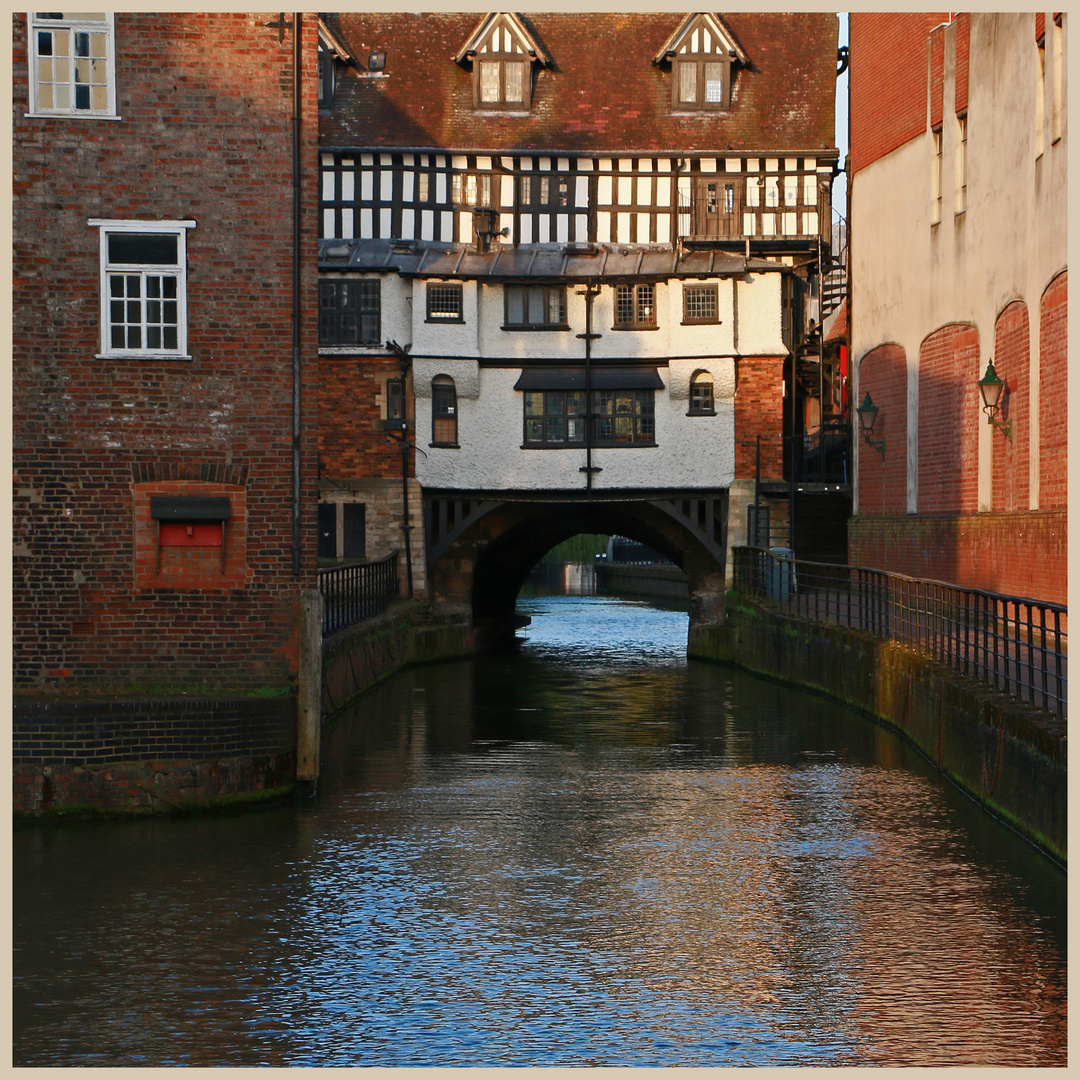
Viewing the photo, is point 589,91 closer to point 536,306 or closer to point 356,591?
point 536,306

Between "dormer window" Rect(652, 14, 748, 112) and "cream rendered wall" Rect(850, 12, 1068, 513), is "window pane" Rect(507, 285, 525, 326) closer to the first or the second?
"dormer window" Rect(652, 14, 748, 112)

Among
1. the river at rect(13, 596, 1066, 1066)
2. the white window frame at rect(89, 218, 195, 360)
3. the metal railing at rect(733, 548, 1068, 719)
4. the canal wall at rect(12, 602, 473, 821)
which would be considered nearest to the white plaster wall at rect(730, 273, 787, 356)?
the metal railing at rect(733, 548, 1068, 719)

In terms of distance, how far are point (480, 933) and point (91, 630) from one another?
588 cm

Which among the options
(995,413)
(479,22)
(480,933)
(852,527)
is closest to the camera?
(480,933)

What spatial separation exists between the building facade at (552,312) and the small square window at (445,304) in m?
0.04

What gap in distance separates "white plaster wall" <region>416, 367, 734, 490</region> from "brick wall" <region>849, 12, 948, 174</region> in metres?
5.61

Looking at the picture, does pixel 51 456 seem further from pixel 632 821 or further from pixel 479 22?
pixel 479 22

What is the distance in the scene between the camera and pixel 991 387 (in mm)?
21453

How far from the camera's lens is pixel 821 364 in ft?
109

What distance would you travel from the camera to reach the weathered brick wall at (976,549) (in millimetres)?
19312

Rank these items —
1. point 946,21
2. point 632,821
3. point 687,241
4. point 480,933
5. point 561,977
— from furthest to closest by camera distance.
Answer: point 687,241
point 946,21
point 632,821
point 480,933
point 561,977

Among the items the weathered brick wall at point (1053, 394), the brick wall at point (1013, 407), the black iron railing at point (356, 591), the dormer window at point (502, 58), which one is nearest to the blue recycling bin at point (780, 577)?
the brick wall at point (1013, 407)

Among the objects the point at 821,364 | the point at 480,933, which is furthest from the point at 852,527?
the point at 480,933

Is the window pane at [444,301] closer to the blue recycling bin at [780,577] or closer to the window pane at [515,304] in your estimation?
the window pane at [515,304]
